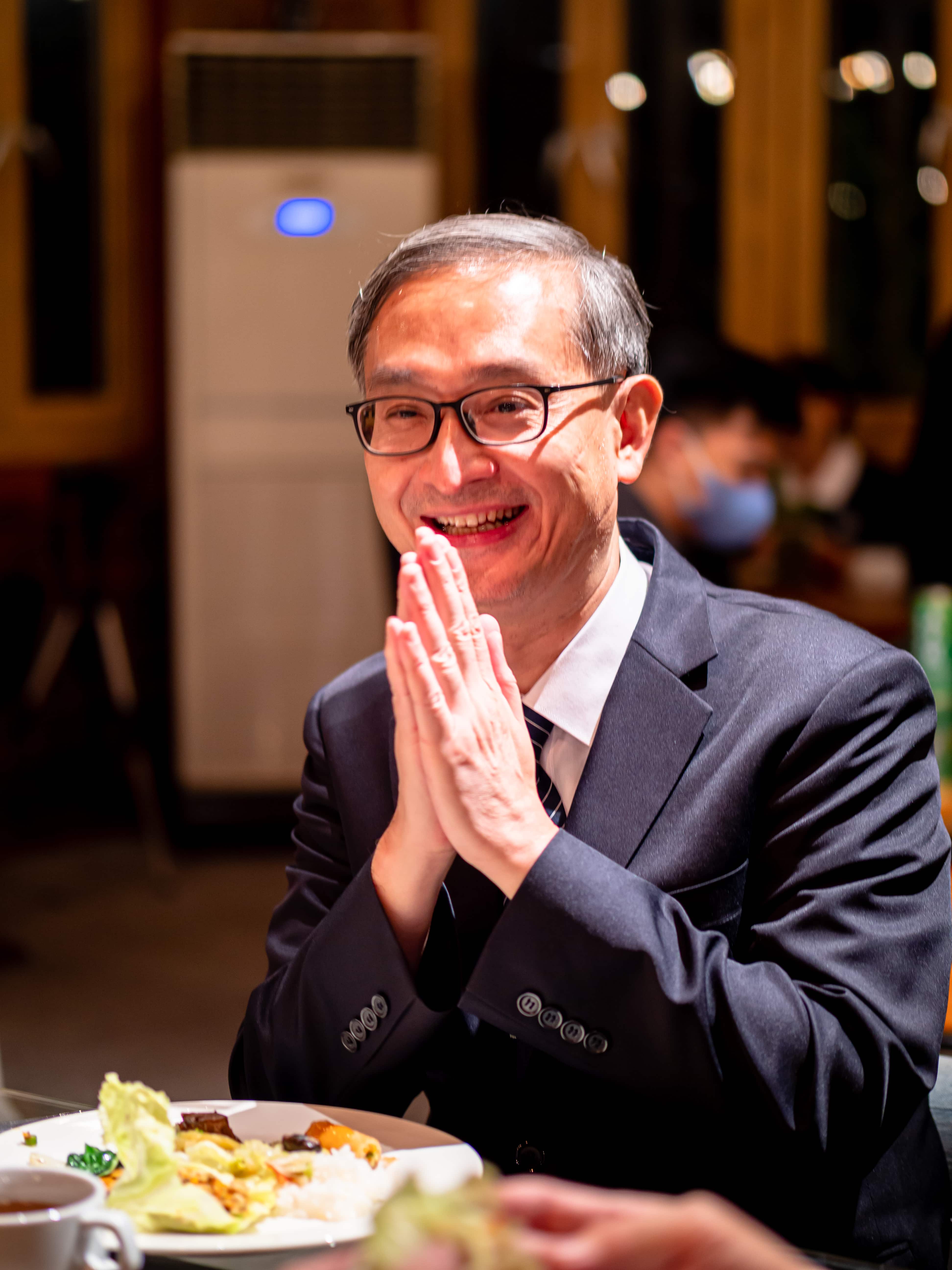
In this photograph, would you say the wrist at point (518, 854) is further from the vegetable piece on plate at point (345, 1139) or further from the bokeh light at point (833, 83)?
the bokeh light at point (833, 83)

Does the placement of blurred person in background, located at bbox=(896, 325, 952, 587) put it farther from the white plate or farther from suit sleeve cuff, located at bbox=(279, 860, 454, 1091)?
the white plate

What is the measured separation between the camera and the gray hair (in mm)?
1272

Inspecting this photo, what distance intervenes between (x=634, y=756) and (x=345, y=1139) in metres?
0.40

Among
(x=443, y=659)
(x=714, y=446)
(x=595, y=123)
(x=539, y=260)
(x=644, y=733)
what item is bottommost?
(x=714, y=446)

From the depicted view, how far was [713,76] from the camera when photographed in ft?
17.4

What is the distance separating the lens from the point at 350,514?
508cm

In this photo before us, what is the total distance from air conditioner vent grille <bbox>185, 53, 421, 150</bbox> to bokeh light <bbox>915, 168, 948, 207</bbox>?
1770mm

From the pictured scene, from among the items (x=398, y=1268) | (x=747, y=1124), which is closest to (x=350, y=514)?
(x=747, y=1124)

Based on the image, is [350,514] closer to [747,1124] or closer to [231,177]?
[231,177]

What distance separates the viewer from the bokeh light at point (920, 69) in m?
5.19

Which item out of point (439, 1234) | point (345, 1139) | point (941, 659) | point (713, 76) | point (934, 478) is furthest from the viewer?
point (713, 76)

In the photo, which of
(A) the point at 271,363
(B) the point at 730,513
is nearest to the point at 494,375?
(B) the point at 730,513

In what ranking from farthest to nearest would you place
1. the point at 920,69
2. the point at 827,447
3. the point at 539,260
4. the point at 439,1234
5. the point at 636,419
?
1. the point at 920,69
2. the point at 827,447
3. the point at 636,419
4. the point at 539,260
5. the point at 439,1234

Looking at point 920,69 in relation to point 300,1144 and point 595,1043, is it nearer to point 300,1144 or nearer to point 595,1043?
point 595,1043
